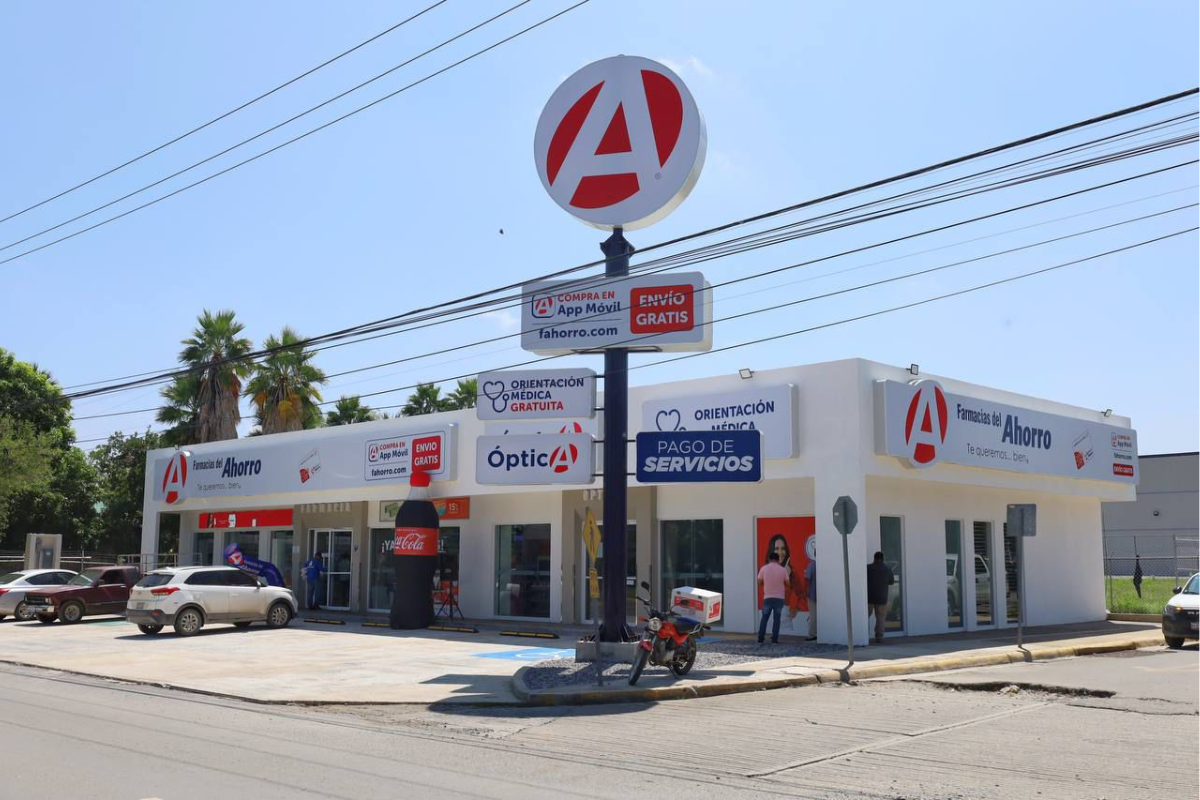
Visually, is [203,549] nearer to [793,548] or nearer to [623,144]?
[793,548]

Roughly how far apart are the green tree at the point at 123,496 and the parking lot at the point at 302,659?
27.4 metres

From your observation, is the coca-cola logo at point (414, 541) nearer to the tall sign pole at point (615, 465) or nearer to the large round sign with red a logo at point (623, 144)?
the tall sign pole at point (615, 465)

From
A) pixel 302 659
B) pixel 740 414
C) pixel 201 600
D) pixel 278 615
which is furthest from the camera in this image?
pixel 278 615

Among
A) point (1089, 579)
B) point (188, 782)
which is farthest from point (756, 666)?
point (1089, 579)

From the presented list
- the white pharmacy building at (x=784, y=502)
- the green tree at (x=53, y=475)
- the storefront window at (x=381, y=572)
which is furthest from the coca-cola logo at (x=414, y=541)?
the green tree at (x=53, y=475)

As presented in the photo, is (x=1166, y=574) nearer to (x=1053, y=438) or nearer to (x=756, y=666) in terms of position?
(x=1053, y=438)

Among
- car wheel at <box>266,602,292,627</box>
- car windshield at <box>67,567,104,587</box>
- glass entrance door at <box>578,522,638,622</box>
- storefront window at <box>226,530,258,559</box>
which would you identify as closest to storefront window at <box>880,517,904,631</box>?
glass entrance door at <box>578,522,638,622</box>

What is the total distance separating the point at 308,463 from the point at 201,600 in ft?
24.9

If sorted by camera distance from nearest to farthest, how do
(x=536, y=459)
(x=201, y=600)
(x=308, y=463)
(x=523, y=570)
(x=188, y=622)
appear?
(x=536, y=459)
(x=188, y=622)
(x=201, y=600)
(x=523, y=570)
(x=308, y=463)

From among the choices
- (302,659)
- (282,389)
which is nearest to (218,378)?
(282,389)

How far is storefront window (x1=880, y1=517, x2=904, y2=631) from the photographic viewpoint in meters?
21.4

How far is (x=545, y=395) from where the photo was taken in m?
17.7

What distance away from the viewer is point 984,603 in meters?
24.1

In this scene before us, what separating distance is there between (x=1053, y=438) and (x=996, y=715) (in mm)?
14414
